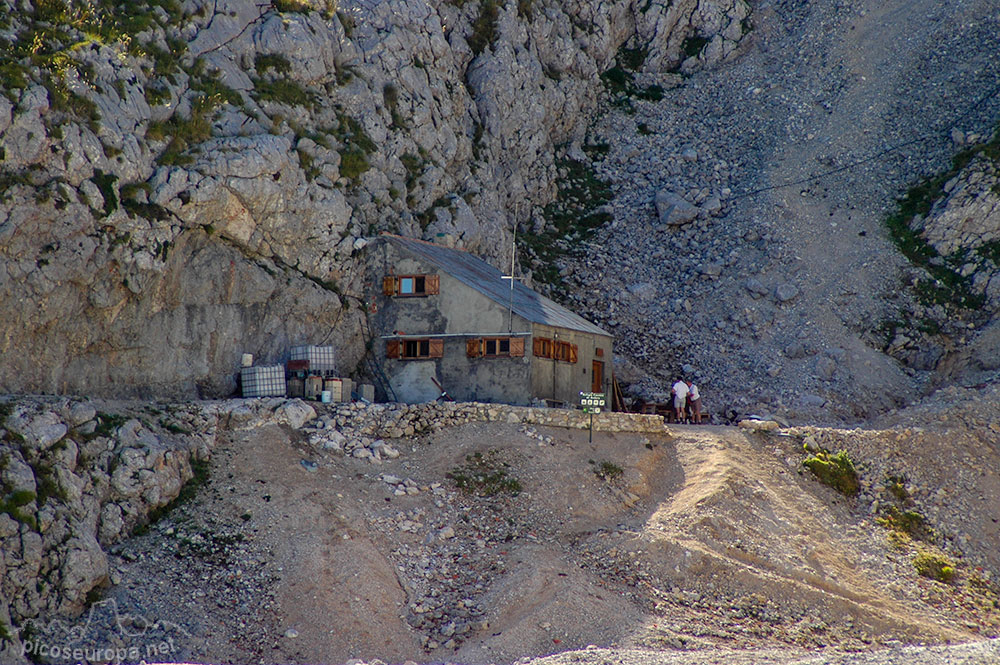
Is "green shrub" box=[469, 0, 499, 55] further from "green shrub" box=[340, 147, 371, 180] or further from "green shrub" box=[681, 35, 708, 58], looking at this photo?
"green shrub" box=[681, 35, 708, 58]

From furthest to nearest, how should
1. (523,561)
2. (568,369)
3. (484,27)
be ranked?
(484,27), (568,369), (523,561)

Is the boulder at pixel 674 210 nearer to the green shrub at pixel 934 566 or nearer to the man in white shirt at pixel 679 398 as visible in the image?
the man in white shirt at pixel 679 398

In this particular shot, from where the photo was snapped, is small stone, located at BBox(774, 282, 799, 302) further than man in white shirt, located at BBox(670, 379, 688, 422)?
Yes

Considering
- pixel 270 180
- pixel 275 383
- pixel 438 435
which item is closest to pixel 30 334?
pixel 275 383

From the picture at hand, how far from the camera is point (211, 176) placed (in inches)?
1614

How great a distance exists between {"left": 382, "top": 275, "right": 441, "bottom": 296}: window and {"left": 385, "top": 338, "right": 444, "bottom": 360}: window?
7.00 feet

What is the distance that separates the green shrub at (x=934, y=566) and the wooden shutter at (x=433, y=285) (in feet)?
73.2

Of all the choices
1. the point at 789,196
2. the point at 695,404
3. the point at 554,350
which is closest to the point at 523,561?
the point at 554,350

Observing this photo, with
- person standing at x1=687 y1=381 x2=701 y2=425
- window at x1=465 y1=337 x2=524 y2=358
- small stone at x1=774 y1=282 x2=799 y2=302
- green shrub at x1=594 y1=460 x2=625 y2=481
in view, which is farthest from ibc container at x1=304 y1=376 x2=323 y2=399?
small stone at x1=774 y1=282 x2=799 y2=302

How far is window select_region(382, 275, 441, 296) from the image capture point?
45.9 metres

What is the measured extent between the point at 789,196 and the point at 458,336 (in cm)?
2821

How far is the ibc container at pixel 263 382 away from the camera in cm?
4112

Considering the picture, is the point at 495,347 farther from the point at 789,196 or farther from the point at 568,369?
the point at 789,196

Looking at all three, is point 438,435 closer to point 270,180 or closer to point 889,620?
point 270,180
